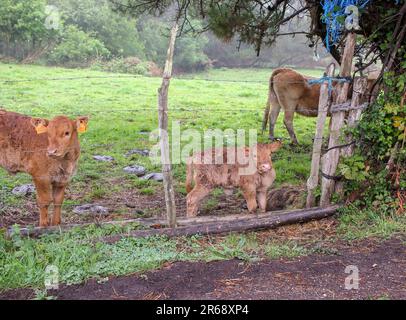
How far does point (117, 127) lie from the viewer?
11.6 m

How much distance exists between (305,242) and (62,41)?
965 inches

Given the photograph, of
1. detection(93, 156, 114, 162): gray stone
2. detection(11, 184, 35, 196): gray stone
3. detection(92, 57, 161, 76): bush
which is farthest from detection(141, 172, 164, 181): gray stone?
detection(92, 57, 161, 76): bush

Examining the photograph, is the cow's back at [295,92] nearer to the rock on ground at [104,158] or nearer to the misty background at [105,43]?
the rock on ground at [104,158]

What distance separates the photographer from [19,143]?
236 inches

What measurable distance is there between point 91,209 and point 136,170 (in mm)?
1940

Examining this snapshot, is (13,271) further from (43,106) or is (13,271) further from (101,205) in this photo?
(43,106)

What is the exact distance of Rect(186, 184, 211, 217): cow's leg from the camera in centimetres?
635

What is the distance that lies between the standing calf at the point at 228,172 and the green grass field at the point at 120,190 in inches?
26.3

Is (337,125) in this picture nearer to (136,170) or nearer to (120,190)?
(120,190)

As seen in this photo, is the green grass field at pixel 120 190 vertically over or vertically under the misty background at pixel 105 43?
under

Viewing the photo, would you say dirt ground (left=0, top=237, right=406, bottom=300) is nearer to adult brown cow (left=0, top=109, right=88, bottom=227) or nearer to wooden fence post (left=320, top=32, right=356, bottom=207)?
wooden fence post (left=320, top=32, right=356, bottom=207)

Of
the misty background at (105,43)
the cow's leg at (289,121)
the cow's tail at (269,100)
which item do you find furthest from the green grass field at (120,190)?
the misty background at (105,43)

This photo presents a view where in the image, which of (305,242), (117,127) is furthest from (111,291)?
(117,127)

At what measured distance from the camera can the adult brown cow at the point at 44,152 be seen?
5660mm
